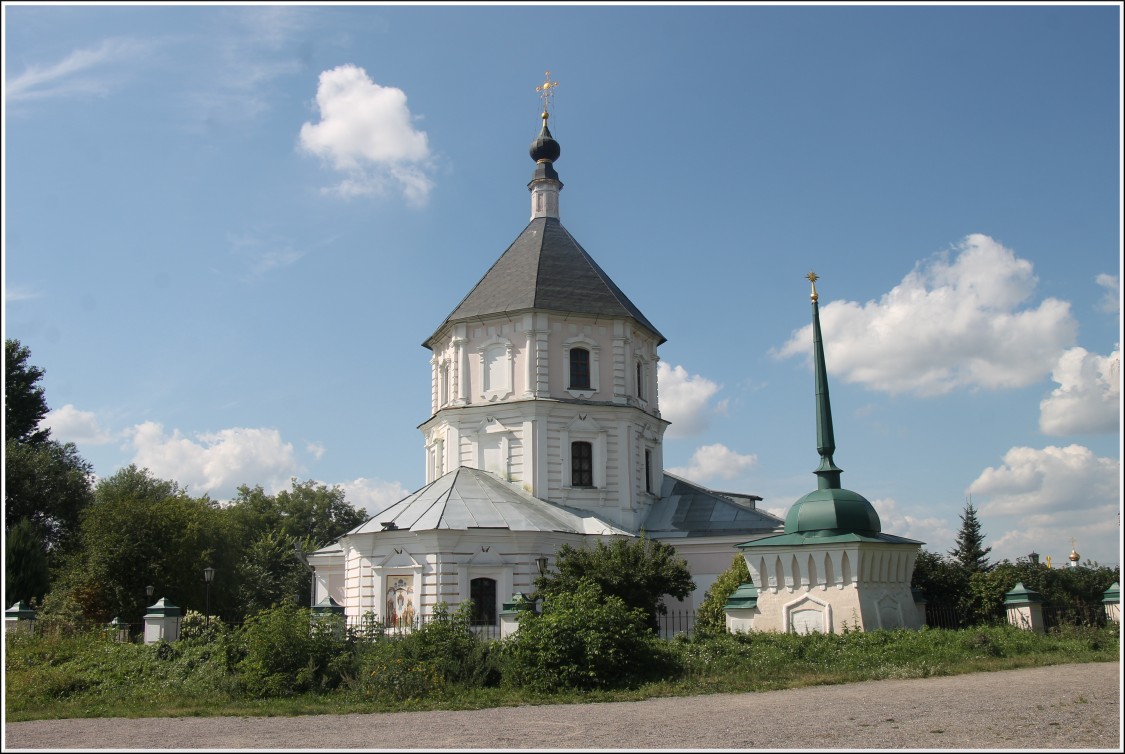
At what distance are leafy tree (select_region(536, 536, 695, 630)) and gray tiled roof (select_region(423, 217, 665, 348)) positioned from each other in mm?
9679

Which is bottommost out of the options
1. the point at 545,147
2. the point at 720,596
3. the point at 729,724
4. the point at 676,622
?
the point at 729,724

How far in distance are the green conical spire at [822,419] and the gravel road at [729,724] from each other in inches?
283

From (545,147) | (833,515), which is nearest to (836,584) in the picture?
(833,515)

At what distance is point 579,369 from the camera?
3080cm

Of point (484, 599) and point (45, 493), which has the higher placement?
point (45, 493)

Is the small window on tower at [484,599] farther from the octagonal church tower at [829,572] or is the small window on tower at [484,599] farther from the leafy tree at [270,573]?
A: the leafy tree at [270,573]

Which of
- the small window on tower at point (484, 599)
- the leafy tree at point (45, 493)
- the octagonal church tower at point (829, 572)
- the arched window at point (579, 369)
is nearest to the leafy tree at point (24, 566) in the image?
the leafy tree at point (45, 493)

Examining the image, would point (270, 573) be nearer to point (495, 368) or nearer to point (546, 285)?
point (495, 368)

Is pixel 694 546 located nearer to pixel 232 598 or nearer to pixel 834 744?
pixel 834 744

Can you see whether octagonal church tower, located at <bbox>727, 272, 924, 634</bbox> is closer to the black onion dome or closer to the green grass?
the green grass

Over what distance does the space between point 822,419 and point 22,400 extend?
1484 inches

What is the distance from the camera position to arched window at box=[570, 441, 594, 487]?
98.7ft

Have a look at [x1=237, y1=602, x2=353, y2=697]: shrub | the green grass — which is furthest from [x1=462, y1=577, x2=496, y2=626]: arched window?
the green grass

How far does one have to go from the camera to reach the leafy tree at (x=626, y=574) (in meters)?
22.6
